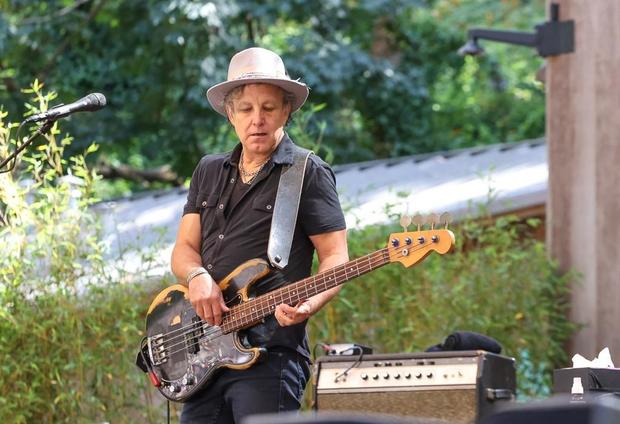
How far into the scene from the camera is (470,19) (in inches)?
627

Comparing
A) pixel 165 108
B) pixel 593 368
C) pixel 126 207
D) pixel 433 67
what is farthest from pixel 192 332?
pixel 433 67

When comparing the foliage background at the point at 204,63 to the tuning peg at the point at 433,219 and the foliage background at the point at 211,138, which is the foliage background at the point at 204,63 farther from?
the tuning peg at the point at 433,219

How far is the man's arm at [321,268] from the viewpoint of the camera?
4.00m

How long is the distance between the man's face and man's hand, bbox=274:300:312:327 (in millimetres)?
528

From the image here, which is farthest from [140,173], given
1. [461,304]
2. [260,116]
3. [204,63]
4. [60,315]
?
[260,116]

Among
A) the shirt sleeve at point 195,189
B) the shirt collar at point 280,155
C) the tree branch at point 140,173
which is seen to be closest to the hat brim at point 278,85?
the shirt collar at point 280,155

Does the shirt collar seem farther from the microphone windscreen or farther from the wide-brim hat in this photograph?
the microphone windscreen

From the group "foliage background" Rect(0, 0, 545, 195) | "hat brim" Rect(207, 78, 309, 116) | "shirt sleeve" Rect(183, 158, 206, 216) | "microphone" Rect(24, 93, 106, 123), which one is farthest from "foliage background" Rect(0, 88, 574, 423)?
"foliage background" Rect(0, 0, 545, 195)

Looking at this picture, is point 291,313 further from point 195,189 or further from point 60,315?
point 60,315

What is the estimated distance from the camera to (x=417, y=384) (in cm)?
468

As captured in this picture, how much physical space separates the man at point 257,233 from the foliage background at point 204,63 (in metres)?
7.56

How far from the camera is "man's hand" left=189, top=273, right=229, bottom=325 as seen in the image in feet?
13.7

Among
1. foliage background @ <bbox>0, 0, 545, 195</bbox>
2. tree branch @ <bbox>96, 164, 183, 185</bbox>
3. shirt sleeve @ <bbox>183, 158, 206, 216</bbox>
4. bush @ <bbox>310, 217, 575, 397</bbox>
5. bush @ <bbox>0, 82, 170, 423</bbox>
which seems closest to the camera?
shirt sleeve @ <bbox>183, 158, 206, 216</bbox>

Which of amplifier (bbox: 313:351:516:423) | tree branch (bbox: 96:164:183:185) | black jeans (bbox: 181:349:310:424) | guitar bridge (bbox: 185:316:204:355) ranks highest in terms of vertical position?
guitar bridge (bbox: 185:316:204:355)
